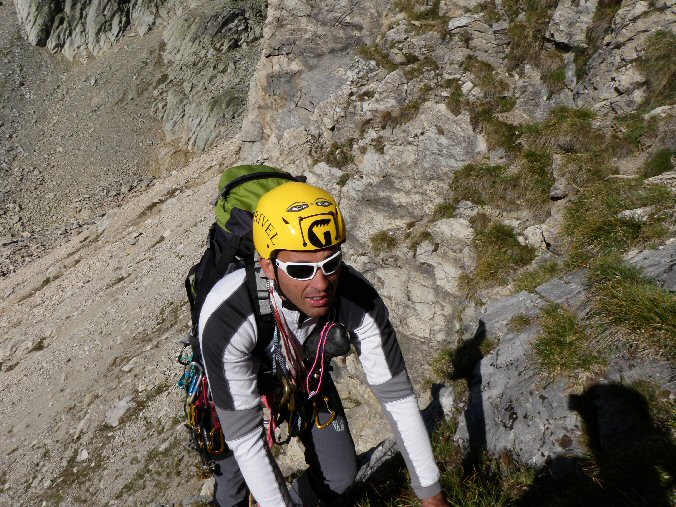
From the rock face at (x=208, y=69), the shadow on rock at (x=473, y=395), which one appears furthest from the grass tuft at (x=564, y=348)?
the rock face at (x=208, y=69)

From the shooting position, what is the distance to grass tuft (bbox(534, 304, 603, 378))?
4680mm

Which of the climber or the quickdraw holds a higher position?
the climber

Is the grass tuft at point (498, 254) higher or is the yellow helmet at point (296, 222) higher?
the yellow helmet at point (296, 222)

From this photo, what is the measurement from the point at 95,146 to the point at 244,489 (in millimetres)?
44464

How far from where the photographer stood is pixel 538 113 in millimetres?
11438

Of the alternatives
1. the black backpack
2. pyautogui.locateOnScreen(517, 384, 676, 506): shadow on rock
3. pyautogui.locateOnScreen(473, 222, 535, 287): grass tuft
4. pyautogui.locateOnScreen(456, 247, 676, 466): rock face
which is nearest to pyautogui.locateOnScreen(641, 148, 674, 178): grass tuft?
pyautogui.locateOnScreen(473, 222, 535, 287): grass tuft

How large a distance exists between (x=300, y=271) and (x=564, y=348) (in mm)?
3427

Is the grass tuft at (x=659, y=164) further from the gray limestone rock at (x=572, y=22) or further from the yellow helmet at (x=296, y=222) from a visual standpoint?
the yellow helmet at (x=296, y=222)

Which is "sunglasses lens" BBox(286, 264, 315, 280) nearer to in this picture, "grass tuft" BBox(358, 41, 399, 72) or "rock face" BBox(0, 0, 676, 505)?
"rock face" BBox(0, 0, 676, 505)

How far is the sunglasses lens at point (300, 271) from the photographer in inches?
126

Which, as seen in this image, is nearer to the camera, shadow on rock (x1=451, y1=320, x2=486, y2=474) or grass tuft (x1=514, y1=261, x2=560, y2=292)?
shadow on rock (x1=451, y1=320, x2=486, y2=474)

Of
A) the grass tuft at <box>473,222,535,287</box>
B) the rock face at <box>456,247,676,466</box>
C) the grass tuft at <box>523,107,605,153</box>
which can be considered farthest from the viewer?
the grass tuft at <box>523,107,605,153</box>

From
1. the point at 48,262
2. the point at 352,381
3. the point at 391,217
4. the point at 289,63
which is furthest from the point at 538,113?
the point at 48,262

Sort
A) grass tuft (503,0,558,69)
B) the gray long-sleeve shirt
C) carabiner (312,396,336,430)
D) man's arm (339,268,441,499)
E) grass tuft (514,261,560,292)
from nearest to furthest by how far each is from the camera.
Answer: the gray long-sleeve shirt < man's arm (339,268,441,499) < carabiner (312,396,336,430) < grass tuft (514,261,560,292) < grass tuft (503,0,558,69)
